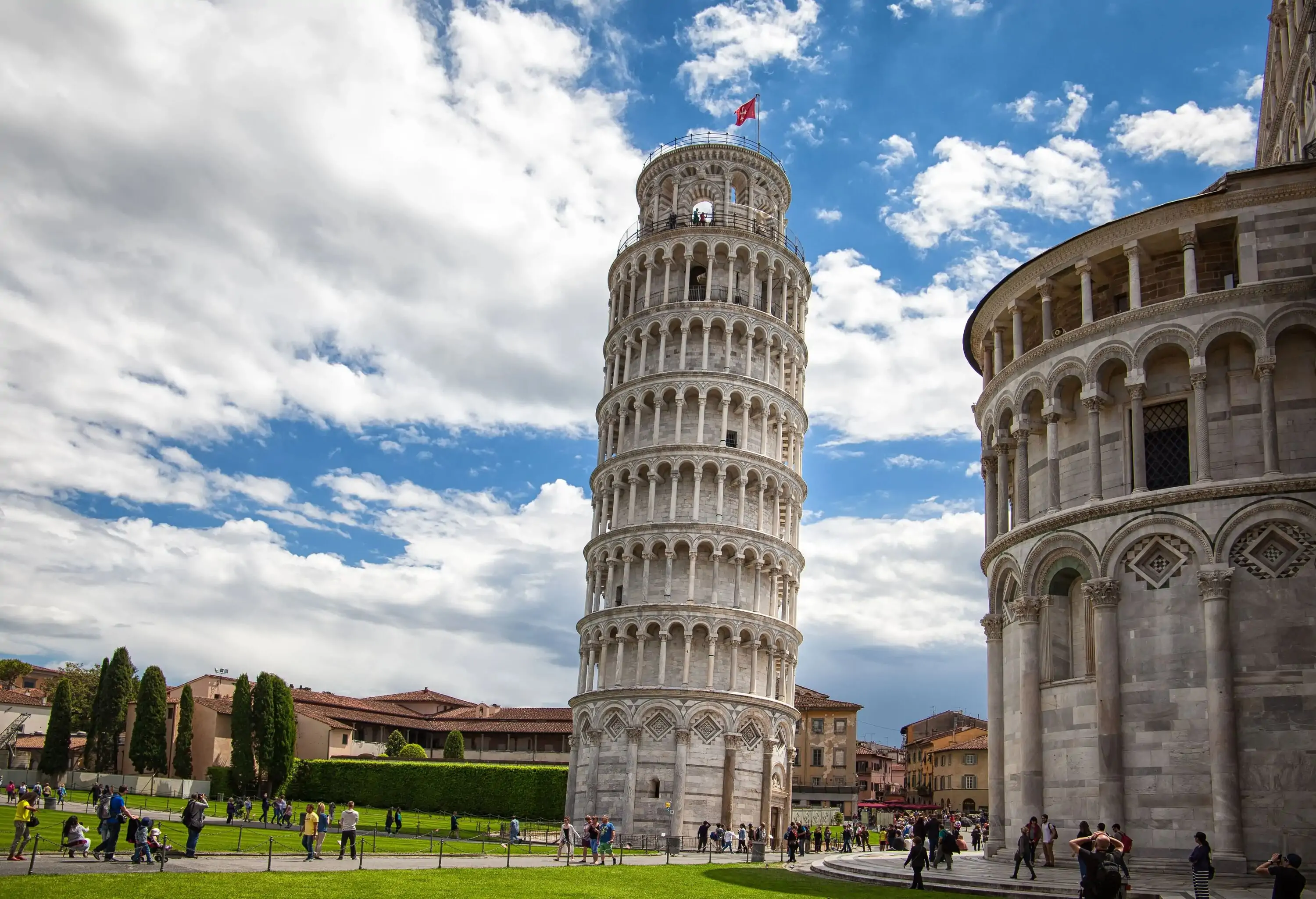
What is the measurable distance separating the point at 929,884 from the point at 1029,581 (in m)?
8.23

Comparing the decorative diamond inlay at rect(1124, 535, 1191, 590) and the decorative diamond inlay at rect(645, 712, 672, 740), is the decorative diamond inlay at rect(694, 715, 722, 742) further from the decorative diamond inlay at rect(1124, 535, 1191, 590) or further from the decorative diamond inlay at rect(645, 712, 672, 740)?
the decorative diamond inlay at rect(1124, 535, 1191, 590)

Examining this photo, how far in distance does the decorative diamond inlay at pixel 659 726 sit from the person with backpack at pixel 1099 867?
40752 millimetres

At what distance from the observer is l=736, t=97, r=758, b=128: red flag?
7006 centimetres

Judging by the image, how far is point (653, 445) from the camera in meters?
60.9

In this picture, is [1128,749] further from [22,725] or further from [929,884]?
[22,725]

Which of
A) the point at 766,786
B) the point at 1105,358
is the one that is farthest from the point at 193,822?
the point at 766,786

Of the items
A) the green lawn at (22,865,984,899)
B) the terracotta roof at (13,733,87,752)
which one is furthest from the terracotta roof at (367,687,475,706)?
the green lawn at (22,865,984,899)

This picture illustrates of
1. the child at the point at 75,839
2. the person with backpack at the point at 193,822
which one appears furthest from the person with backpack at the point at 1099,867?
the child at the point at 75,839

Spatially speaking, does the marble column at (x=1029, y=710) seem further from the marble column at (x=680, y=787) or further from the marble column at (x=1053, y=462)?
the marble column at (x=680, y=787)

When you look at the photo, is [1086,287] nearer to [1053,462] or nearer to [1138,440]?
[1138,440]

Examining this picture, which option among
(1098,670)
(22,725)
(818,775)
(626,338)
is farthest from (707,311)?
(22,725)

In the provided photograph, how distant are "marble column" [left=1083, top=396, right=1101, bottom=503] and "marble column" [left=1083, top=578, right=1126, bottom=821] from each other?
2411mm

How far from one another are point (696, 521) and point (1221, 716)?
3517 centimetres

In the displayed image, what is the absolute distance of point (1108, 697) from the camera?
27219mm
